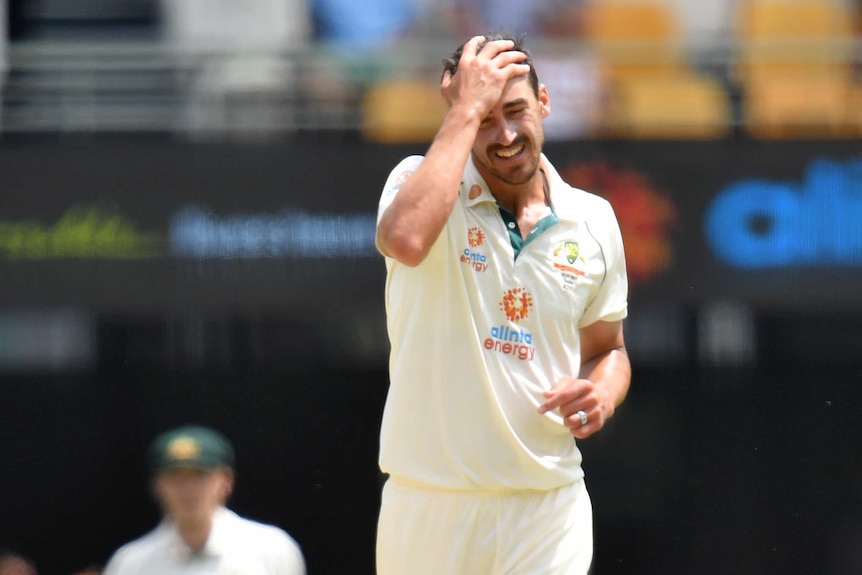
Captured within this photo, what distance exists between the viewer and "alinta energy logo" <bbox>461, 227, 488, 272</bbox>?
9.36 feet

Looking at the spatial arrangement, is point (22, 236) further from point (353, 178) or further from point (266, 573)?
point (266, 573)

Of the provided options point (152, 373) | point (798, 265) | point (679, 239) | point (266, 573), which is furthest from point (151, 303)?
point (798, 265)

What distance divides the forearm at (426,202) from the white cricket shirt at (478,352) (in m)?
0.10

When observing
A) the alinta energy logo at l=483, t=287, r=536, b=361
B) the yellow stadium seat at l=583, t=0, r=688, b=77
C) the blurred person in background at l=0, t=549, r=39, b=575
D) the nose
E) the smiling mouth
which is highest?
the yellow stadium seat at l=583, t=0, r=688, b=77

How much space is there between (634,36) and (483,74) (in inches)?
126

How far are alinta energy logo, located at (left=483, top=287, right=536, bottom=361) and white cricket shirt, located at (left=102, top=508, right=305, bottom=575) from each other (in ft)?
5.12

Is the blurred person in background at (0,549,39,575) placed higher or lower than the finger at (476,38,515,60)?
lower

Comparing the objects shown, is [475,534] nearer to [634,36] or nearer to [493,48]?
[493,48]

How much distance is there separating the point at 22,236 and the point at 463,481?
3.11 metres

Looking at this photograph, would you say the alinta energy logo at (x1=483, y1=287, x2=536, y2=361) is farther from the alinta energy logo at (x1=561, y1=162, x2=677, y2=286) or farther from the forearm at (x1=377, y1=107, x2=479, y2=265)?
the alinta energy logo at (x1=561, y1=162, x2=677, y2=286)

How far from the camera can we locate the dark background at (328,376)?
5.42 metres

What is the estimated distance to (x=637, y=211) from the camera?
5496mm

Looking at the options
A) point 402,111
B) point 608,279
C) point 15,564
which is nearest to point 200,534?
point 15,564

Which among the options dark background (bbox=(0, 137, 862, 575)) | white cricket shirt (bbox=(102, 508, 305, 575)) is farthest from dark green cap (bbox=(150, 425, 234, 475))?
dark background (bbox=(0, 137, 862, 575))
